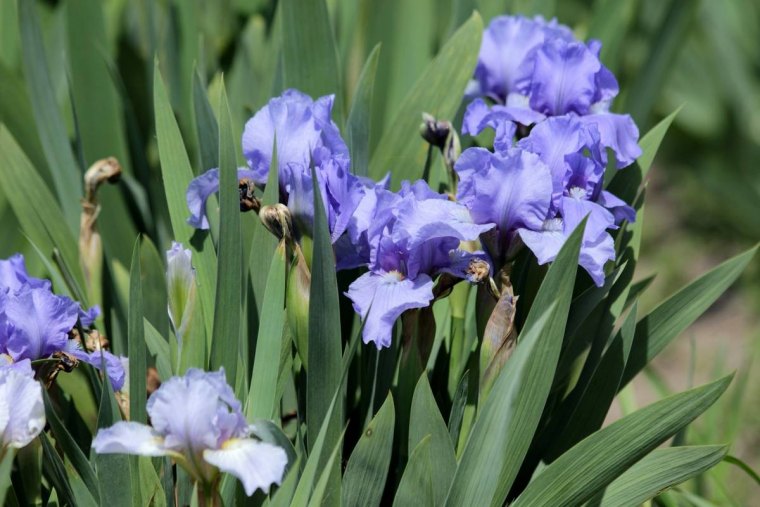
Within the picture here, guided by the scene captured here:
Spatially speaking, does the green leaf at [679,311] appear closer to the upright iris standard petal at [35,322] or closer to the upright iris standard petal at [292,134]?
the upright iris standard petal at [292,134]

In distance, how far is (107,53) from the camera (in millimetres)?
1327

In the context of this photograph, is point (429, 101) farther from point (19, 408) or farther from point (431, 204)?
point (19, 408)

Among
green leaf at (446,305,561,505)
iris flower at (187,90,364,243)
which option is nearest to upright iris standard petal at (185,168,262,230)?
iris flower at (187,90,364,243)

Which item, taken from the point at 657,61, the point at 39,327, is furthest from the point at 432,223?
the point at 657,61

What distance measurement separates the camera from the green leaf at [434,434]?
0.74 metres

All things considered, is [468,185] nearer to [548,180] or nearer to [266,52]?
[548,180]

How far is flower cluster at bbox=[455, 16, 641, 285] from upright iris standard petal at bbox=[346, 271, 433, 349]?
86 mm

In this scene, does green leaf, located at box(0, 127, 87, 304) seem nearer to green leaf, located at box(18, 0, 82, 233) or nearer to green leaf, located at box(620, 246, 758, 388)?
green leaf, located at box(18, 0, 82, 233)

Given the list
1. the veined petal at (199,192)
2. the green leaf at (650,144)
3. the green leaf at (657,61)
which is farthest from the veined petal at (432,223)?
the green leaf at (657,61)

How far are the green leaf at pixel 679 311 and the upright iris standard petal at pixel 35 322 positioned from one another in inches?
21.4

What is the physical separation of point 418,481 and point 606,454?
0.16 metres

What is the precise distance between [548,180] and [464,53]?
35cm

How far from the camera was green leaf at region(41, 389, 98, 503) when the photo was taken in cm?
71

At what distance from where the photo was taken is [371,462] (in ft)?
2.43
